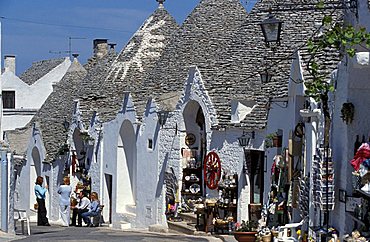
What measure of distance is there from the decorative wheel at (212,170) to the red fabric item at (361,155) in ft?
37.2

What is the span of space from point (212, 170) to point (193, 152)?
8.65ft

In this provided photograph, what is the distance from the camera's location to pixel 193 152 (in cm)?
2550

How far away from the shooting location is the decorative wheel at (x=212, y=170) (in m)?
22.7

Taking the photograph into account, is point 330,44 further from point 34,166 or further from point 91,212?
point 34,166

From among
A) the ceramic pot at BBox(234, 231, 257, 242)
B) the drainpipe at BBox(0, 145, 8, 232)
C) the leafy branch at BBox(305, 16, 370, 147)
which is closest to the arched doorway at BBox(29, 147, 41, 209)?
the drainpipe at BBox(0, 145, 8, 232)

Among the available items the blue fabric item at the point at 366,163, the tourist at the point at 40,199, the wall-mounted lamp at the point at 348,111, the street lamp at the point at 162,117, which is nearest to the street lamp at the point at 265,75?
the street lamp at the point at 162,117

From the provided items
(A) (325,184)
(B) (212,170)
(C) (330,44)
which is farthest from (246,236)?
(C) (330,44)

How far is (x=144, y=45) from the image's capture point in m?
34.2

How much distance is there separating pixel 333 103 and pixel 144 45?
69.4ft

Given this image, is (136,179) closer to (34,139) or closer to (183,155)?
(183,155)

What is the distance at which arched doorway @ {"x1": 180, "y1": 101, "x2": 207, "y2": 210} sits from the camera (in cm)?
2506

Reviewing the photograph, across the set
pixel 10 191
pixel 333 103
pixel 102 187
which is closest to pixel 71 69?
pixel 102 187

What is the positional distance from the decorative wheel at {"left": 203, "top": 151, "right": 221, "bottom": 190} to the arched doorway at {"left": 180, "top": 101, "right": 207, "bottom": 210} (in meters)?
1.68

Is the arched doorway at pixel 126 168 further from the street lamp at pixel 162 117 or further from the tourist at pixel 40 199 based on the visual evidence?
the tourist at pixel 40 199
